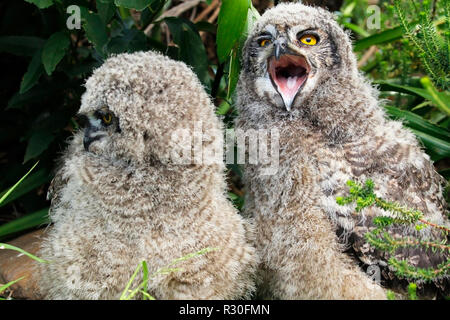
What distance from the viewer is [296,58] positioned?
8.98 ft

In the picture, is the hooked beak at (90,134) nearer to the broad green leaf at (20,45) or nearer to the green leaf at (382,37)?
the broad green leaf at (20,45)

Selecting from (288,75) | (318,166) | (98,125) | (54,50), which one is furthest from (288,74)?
(54,50)

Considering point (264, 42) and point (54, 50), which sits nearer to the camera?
point (264, 42)

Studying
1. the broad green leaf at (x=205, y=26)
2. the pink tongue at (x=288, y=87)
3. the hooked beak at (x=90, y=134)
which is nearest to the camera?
the hooked beak at (x=90, y=134)

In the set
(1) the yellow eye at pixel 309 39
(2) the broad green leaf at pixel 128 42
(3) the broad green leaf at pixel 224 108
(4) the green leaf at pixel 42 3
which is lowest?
(3) the broad green leaf at pixel 224 108

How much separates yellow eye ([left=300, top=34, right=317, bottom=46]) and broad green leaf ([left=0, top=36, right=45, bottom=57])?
1680mm

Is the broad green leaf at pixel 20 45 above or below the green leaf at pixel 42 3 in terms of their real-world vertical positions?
below

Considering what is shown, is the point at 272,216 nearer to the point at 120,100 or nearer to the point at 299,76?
the point at 299,76

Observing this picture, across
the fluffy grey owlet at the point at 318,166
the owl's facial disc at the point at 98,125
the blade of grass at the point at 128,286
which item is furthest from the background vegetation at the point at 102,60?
the blade of grass at the point at 128,286

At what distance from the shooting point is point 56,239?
2.55 meters

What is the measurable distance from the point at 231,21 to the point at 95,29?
2.50 ft

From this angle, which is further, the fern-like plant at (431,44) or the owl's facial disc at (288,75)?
the fern-like plant at (431,44)

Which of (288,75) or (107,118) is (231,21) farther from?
(107,118)

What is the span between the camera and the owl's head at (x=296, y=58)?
2.71m
